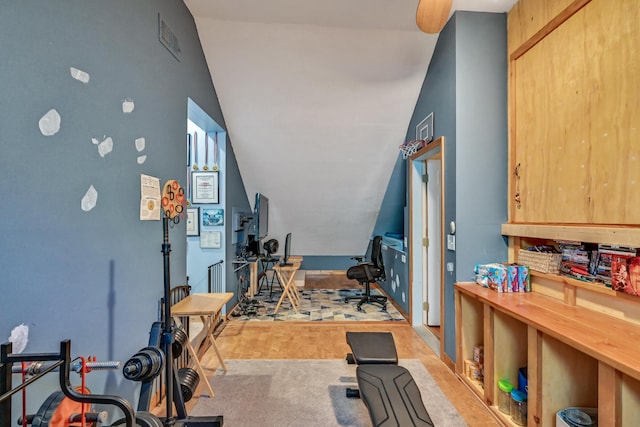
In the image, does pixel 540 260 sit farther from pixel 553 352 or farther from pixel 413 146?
pixel 413 146

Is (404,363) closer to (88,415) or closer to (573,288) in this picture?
(573,288)

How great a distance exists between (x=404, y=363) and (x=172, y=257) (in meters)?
2.27

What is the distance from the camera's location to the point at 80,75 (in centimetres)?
143

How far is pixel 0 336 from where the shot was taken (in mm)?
1048

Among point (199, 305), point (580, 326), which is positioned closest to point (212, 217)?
point (199, 305)

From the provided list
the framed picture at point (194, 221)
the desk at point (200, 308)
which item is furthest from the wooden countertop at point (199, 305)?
the framed picture at point (194, 221)

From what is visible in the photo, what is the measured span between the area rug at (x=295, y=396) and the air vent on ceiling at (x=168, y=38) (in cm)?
275

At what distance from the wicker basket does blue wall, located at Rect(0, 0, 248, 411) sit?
2.81 m

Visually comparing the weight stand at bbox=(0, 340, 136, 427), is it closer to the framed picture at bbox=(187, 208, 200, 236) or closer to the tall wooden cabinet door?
the tall wooden cabinet door

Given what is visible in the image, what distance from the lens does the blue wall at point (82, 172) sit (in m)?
1.12

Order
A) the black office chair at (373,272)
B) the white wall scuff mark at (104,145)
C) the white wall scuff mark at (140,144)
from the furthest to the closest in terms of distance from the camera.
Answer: the black office chair at (373,272), the white wall scuff mark at (140,144), the white wall scuff mark at (104,145)

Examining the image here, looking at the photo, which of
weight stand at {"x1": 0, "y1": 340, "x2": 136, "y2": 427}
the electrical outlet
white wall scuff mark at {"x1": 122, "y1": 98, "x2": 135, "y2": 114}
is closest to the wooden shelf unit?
the electrical outlet

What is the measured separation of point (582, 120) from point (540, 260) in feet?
3.24

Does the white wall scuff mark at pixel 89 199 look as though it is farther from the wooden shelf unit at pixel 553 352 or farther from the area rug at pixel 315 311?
the area rug at pixel 315 311
